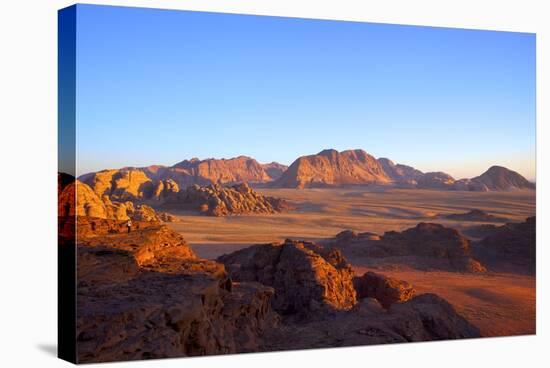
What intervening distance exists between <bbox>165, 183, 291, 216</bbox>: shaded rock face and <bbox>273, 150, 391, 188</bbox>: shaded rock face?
1.18 feet

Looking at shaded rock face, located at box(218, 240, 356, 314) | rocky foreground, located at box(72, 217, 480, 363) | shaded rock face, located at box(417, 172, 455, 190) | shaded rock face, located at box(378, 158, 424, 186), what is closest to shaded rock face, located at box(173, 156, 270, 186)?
rocky foreground, located at box(72, 217, 480, 363)

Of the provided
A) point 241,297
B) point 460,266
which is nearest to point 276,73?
point 241,297

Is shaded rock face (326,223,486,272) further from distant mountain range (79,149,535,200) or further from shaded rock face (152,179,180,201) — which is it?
shaded rock face (152,179,180,201)

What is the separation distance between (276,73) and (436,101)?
9.41 ft

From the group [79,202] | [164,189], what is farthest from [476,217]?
[79,202]

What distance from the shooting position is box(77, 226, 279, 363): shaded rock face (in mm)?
13141

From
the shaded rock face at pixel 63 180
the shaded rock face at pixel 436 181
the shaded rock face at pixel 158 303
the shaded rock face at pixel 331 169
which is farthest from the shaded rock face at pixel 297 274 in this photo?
the shaded rock face at pixel 63 180

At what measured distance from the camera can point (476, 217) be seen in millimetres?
17469

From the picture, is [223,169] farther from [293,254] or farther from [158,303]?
[158,303]

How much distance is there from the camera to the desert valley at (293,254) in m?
13.7

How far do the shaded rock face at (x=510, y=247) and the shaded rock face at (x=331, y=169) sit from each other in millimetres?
2191

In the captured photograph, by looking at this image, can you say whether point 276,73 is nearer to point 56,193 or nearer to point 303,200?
point 303,200

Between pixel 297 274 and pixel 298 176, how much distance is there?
1.55 meters

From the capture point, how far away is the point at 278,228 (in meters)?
16.2
